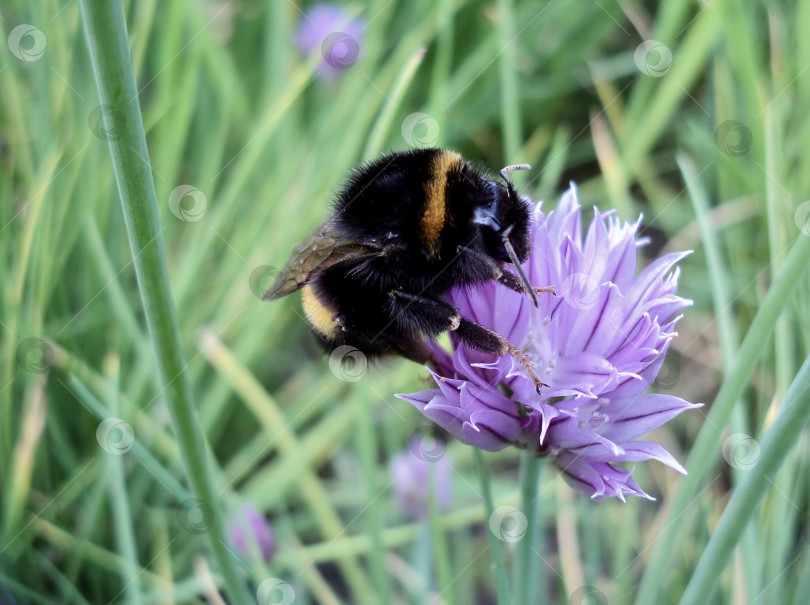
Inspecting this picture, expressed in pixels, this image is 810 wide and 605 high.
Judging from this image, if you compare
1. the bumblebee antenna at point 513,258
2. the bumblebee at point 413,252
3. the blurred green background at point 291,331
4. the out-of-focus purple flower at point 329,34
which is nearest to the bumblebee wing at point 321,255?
the bumblebee at point 413,252

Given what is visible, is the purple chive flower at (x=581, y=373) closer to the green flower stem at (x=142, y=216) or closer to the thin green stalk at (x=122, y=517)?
the green flower stem at (x=142, y=216)

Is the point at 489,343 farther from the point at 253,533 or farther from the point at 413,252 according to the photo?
the point at 253,533

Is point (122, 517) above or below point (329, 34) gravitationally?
below

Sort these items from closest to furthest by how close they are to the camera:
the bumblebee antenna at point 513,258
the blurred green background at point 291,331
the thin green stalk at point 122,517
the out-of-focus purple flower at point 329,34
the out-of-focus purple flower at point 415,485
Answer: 1. the bumblebee antenna at point 513,258
2. the thin green stalk at point 122,517
3. the blurred green background at point 291,331
4. the out-of-focus purple flower at point 415,485
5. the out-of-focus purple flower at point 329,34

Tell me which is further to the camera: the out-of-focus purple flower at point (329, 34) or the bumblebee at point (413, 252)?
the out-of-focus purple flower at point (329, 34)

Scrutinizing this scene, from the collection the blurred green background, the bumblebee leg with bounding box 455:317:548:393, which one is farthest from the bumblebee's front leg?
the blurred green background

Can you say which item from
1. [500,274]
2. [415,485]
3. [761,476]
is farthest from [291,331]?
[761,476]
